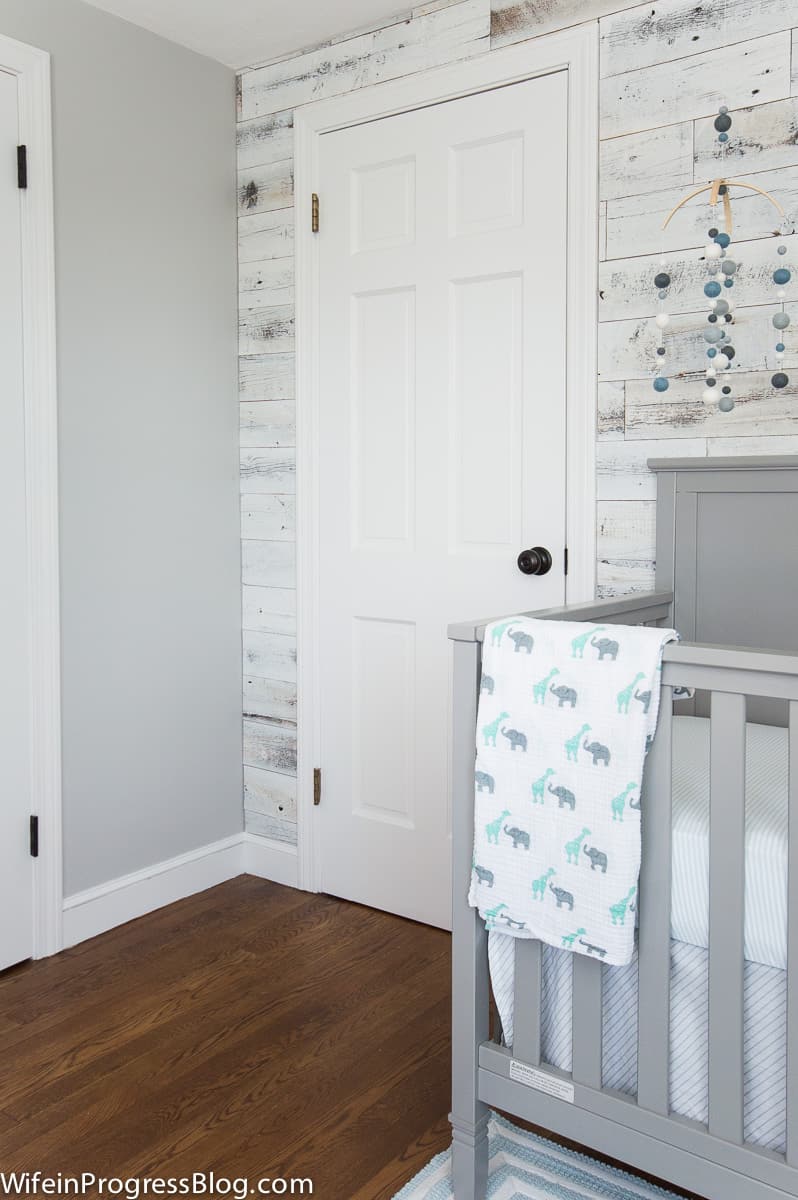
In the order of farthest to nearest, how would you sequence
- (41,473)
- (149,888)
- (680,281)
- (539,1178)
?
(149,888) → (41,473) → (680,281) → (539,1178)

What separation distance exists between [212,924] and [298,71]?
7.32ft

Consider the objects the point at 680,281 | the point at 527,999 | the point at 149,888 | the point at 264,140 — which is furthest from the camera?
the point at 264,140

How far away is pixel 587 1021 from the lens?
145cm

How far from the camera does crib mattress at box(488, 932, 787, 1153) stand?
1318mm

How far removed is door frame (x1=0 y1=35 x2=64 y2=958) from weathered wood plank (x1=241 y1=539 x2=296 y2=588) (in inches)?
25.1

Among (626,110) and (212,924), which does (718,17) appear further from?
(212,924)

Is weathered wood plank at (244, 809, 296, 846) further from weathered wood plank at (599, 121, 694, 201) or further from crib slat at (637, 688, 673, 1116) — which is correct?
weathered wood plank at (599, 121, 694, 201)

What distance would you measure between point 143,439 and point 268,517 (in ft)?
1.38

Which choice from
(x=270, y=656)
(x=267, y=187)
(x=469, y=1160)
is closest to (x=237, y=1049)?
(x=469, y=1160)

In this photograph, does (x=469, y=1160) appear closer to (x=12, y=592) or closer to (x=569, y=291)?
(x=12, y=592)

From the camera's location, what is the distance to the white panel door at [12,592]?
2238 millimetres

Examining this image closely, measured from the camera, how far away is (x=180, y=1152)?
1.66 meters

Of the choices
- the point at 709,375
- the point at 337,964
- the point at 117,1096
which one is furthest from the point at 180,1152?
the point at 709,375

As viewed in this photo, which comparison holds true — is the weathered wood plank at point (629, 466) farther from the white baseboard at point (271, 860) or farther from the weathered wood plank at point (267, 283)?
the white baseboard at point (271, 860)
